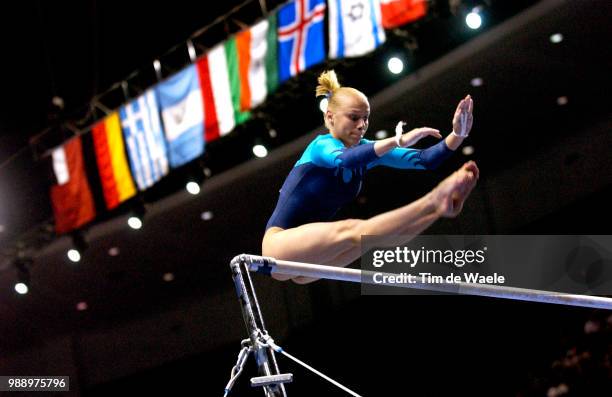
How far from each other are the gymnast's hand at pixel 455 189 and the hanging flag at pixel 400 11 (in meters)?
3.48

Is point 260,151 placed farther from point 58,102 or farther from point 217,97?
point 58,102

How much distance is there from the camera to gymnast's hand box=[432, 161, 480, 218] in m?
3.08

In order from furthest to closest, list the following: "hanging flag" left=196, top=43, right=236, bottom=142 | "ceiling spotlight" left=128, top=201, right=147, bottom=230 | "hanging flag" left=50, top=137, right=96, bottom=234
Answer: "hanging flag" left=50, top=137, right=96, bottom=234 → "ceiling spotlight" left=128, top=201, right=147, bottom=230 → "hanging flag" left=196, top=43, right=236, bottom=142

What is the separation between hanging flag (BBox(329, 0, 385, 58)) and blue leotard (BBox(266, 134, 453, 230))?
2884 mm

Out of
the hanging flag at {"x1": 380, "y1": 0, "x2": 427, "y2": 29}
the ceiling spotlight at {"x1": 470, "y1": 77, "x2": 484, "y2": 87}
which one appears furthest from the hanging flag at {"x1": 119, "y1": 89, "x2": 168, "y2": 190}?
the ceiling spotlight at {"x1": 470, "y1": 77, "x2": 484, "y2": 87}

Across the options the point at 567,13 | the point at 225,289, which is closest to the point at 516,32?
the point at 567,13

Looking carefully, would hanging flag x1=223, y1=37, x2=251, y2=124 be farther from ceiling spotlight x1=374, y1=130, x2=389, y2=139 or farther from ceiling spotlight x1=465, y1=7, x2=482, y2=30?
ceiling spotlight x1=465, y1=7, x2=482, y2=30

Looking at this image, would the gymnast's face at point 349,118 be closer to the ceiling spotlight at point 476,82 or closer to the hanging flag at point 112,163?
the ceiling spotlight at point 476,82

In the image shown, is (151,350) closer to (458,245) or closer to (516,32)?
(458,245)

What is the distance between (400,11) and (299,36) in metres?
0.92

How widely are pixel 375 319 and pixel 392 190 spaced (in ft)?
4.49

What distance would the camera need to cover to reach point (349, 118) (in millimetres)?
3840

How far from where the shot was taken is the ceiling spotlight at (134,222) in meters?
9.39

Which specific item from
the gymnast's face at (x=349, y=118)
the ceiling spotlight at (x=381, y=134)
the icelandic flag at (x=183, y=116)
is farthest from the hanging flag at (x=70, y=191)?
the gymnast's face at (x=349, y=118)
